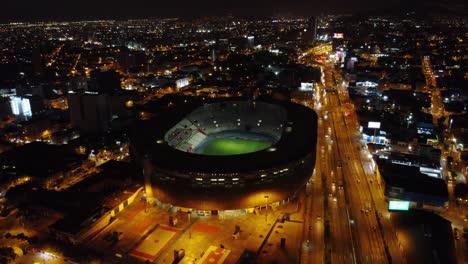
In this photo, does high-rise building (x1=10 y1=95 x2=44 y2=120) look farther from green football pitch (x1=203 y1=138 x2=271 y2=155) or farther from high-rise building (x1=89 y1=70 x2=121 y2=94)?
green football pitch (x1=203 y1=138 x2=271 y2=155)

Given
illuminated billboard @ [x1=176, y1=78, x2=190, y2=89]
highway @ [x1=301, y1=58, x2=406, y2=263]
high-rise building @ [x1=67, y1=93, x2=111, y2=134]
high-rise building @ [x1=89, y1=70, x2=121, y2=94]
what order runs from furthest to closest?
1. illuminated billboard @ [x1=176, y1=78, x2=190, y2=89]
2. high-rise building @ [x1=89, y1=70, x2=121, y2=94]
3. high-rise building @ [x1=67, y1=93, x2=111, y2=134]
4. highway @ [x1=301, y1=58, x2=406, y2=263]

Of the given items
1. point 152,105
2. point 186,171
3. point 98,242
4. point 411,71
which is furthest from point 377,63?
point 98,242

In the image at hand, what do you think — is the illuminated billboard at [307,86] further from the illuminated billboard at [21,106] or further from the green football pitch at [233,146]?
the illuminated billboard at [21,106]

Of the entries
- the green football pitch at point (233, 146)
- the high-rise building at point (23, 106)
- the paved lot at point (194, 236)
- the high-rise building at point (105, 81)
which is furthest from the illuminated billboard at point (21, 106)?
the paved lot at point (194, 236)

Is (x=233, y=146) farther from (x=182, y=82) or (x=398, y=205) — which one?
(x=182, y=82)

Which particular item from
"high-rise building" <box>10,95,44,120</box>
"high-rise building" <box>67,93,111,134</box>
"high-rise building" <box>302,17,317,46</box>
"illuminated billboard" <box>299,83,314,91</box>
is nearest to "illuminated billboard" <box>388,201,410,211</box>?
"high-rise building" <box>67,93,111,134</box>

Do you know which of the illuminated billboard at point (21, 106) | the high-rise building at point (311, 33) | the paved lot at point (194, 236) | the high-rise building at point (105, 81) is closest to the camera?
the paved lot at point (194, 236)

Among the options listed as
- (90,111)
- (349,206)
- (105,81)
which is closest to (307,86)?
(105,81)
